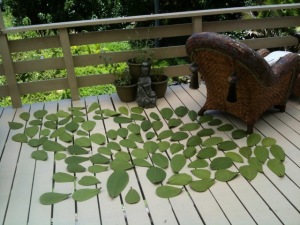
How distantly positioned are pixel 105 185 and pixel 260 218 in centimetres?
94

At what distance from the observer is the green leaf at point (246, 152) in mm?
2350

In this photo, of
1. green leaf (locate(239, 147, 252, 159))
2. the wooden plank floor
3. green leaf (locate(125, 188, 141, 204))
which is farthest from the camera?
green leaf (locate(239, 147, 252, 159))

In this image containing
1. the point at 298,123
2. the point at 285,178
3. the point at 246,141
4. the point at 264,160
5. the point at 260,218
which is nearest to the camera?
the point at 260,218

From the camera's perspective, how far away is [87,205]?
1.96m

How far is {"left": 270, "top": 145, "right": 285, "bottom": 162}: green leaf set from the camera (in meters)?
2.31

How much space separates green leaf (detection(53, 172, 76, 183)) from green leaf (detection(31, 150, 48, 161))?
26cm

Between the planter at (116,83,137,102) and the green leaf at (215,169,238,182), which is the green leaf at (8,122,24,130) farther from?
the green leaf at (215,169,238,182)

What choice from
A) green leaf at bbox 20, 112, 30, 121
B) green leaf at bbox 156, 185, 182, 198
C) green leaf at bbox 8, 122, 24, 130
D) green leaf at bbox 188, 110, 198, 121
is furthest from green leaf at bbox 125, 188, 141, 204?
green leaf at bbox 20, 112, 30, 121

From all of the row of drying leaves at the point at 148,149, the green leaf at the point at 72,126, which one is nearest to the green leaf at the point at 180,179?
the row of drying leaves at the point at 148,149

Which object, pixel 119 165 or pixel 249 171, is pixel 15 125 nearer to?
pixel 119 165

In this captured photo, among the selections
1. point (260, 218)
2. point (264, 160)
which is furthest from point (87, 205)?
point (264, 160)

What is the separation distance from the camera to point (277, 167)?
220 centimetres

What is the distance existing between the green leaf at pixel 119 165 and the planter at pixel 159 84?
1215mm

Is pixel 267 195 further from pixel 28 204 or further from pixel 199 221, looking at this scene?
pixel 28 204
